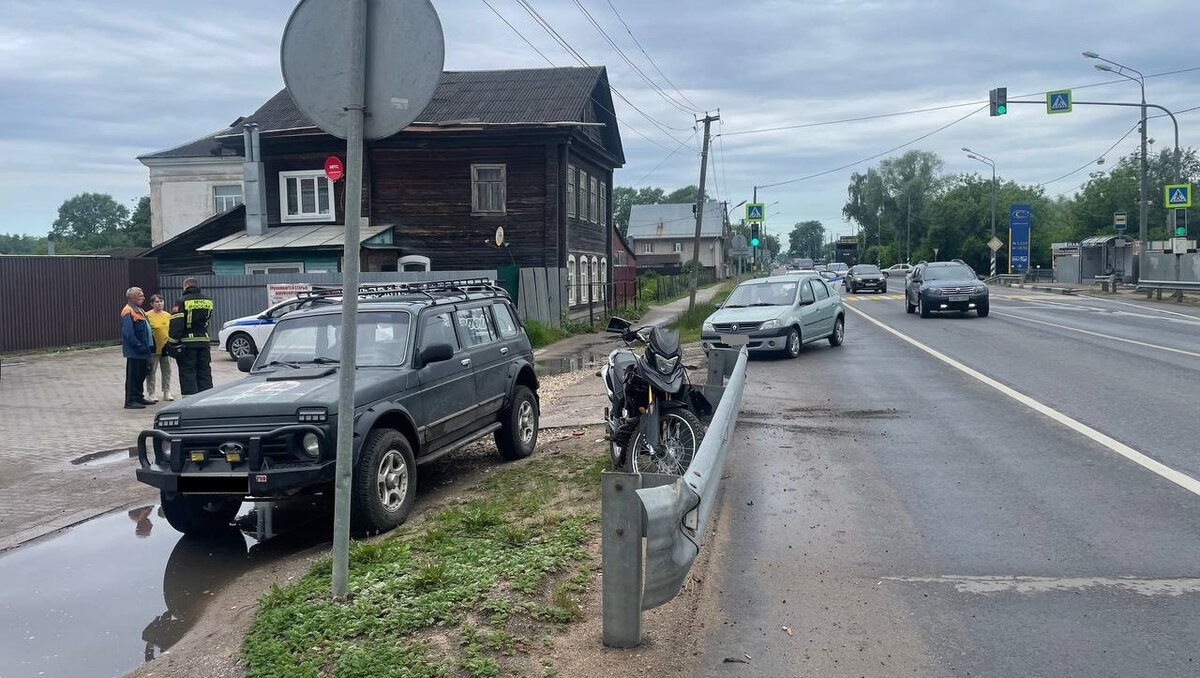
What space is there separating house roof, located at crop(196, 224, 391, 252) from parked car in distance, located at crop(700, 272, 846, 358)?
13151 millimetres

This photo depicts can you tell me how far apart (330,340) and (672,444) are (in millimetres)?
3026

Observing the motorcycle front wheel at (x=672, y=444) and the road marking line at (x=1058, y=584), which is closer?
the road marking line at (x=1058, y=584)

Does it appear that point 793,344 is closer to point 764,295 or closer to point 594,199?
point 764,295

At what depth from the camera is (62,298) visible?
22297mm

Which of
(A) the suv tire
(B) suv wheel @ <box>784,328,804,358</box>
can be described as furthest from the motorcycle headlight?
(B) suv wheel @ <box>784,328,804,358</box>

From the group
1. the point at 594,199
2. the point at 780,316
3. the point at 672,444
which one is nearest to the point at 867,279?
the point at 594,199

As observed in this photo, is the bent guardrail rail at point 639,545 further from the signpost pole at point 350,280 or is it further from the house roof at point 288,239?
the house roof at point 288,239

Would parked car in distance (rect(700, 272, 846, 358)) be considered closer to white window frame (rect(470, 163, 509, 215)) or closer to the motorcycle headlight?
the motorcycle headlight

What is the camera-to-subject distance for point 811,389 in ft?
43.4

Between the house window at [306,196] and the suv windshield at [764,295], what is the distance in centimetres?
1571

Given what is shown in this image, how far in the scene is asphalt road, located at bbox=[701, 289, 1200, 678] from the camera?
436cm

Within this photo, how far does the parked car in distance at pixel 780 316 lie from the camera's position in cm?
1711

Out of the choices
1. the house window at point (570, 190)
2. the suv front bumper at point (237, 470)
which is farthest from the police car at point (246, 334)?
the suv front bumper at point (237, 470)

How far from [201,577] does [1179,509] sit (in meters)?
6.56
